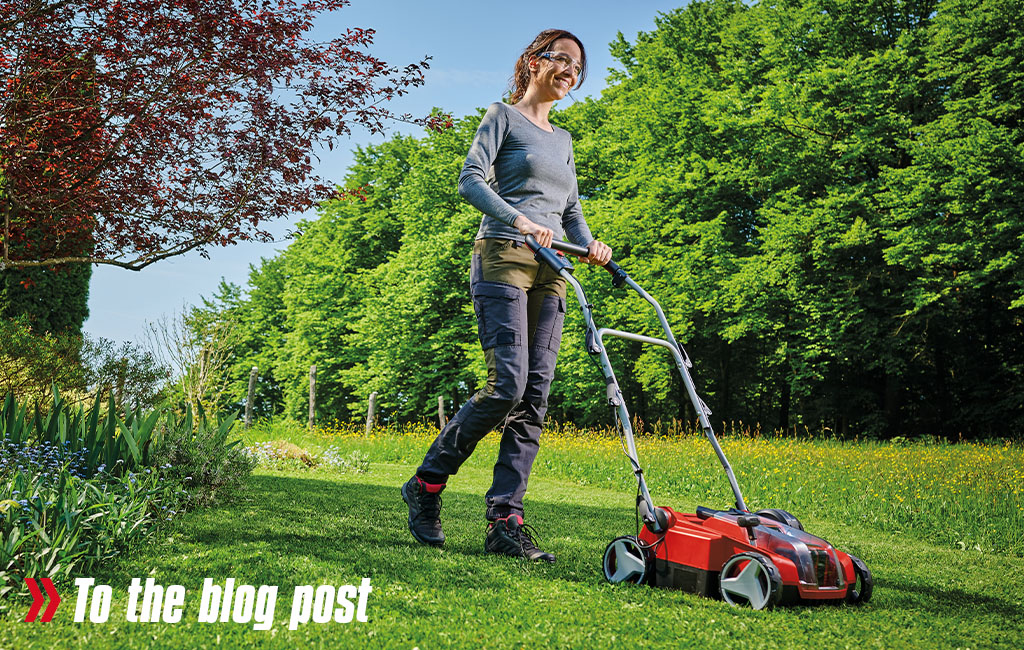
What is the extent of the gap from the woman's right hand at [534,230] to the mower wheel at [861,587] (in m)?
1.74

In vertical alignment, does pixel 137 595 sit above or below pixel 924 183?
below

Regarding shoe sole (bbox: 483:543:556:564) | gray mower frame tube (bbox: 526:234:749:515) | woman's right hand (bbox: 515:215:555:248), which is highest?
woman's right hand (bbox: 515:215:555:248)

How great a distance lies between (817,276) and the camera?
17.3 metres

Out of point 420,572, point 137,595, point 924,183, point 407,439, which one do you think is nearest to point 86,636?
point 137,595

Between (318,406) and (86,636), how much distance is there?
88.0 ft

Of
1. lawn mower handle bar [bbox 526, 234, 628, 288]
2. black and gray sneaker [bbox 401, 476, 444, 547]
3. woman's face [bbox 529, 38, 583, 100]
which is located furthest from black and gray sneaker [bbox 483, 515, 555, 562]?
woman's face [bbox 529, 38, 583, 100]

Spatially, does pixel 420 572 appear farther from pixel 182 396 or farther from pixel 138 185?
pixel 182 396

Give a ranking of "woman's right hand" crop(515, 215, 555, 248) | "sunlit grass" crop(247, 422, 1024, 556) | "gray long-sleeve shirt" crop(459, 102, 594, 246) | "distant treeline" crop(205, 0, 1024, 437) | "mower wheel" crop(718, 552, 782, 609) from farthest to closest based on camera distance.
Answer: "distant treeline" crop(205, 0, 1024, 437) → "sunlit grass" crop(247, 422, 1024, 556) → "gray long-sleeve shirt" crop(459, 102, 594, 246) → "woman's right hand" crop(515, 215, 555, 248) → "mower wheel" crop(718, 552, 782, 609)

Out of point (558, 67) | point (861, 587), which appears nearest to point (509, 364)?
point (558, 67)

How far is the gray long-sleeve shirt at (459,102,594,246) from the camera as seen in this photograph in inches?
137

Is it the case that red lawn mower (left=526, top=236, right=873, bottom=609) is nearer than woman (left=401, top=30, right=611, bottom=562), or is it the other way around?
red lawn mower (left=526, top=236, right=873, bottom=609)

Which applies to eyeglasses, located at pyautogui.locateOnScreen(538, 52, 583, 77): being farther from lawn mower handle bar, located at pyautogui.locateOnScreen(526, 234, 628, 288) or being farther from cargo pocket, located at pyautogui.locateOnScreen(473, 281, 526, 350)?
cargo pocket, located at pyautogui.locateOnScreen(473, 281, 526, 350)

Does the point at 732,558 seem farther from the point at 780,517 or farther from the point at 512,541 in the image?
the point at 512,541

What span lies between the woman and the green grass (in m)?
0.26
